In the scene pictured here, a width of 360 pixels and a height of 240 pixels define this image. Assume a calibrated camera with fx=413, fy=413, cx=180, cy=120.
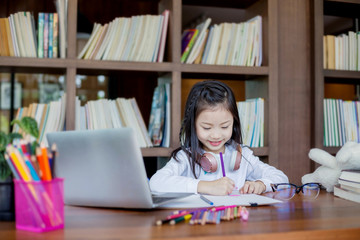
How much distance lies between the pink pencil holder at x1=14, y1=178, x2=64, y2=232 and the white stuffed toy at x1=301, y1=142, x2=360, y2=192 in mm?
931

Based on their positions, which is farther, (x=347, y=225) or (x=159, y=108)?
(x=159, y=108)

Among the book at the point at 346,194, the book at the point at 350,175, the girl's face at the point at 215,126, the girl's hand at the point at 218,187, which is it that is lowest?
the book at the point at 346,194

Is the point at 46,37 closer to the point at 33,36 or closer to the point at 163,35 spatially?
the point at 33,36

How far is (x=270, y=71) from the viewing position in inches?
93.9

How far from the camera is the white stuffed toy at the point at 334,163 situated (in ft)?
4.40

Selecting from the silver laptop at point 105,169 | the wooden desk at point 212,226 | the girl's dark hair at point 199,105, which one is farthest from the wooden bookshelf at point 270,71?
the wooden desk at point 212,226

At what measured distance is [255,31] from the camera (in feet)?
8.06

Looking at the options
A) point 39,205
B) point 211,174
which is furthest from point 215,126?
point 39,205

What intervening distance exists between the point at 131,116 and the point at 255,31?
2.93ft

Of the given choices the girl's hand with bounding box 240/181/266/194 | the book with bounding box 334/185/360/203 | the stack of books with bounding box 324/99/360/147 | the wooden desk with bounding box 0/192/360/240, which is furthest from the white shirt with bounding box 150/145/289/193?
the stack of books with bounding box 324/99/360/147

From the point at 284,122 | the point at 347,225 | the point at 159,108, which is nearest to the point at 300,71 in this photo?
the point at 284,122

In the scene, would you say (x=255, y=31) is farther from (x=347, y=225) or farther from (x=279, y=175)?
(x=347, y=225)

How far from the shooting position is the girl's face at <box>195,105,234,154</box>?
Result: 171 cm

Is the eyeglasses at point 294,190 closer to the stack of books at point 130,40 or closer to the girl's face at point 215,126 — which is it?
the girl's face at point 215,126
